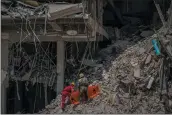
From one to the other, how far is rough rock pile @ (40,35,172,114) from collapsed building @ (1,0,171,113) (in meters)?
0.04

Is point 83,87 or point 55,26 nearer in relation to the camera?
point 83,87

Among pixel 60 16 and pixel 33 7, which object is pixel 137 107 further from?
pixel 33 7

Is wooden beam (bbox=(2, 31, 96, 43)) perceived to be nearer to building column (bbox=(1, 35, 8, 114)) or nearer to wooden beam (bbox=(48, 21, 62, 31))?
building column (bbox=(1, 35, 8, 114))

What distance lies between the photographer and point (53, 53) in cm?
1928

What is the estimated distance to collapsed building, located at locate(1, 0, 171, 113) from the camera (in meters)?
16.2

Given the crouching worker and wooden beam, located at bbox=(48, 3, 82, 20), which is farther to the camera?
the crouching worker

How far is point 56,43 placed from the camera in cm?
1894

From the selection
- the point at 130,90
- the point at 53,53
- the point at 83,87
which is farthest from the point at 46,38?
the point at 130,90

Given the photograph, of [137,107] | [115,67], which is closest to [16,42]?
[115,67]

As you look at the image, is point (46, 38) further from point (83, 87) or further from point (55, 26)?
point (83, 87)

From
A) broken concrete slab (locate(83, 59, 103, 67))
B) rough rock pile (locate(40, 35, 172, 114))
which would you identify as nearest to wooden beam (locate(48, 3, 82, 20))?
rough rock pile (locate(40, 35, 172, 114))

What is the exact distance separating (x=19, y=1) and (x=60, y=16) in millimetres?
2430

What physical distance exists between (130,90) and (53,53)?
449cm

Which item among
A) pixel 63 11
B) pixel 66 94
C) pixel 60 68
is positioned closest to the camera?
pixel 63 11
